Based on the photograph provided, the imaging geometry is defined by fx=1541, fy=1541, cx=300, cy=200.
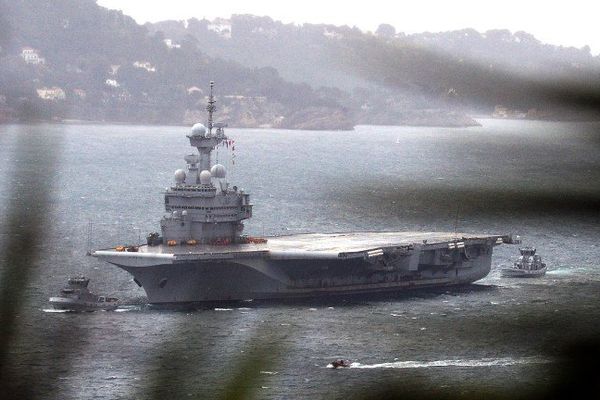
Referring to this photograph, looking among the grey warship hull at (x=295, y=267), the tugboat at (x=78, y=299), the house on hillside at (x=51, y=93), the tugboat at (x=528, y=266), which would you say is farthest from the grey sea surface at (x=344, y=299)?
the house on hillside at (x=51, y=93)

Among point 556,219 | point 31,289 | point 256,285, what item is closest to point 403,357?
point 256,285

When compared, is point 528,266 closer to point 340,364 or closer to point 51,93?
point 340,364

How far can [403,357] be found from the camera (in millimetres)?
58094

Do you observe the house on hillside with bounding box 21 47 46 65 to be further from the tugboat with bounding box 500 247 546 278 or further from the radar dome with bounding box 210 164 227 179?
the radar dome with bounding box 210 164 227 179

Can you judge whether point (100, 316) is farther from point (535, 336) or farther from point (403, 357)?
point (535, 336)

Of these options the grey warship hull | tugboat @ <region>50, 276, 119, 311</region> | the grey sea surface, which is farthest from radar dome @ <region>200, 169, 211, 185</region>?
tugboat @ <region>50, 276, 119, 311</region>

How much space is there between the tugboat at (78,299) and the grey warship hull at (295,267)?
1617 millimetres

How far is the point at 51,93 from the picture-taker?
610 feet

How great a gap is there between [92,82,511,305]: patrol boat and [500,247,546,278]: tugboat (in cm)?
285

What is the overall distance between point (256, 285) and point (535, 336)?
13.4m

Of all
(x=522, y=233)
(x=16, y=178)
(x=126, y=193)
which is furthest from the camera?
(x=16, y=178)

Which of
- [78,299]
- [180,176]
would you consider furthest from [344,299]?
[78,299]

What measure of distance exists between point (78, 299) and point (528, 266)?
24975 mm

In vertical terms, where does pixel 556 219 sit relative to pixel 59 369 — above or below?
above
